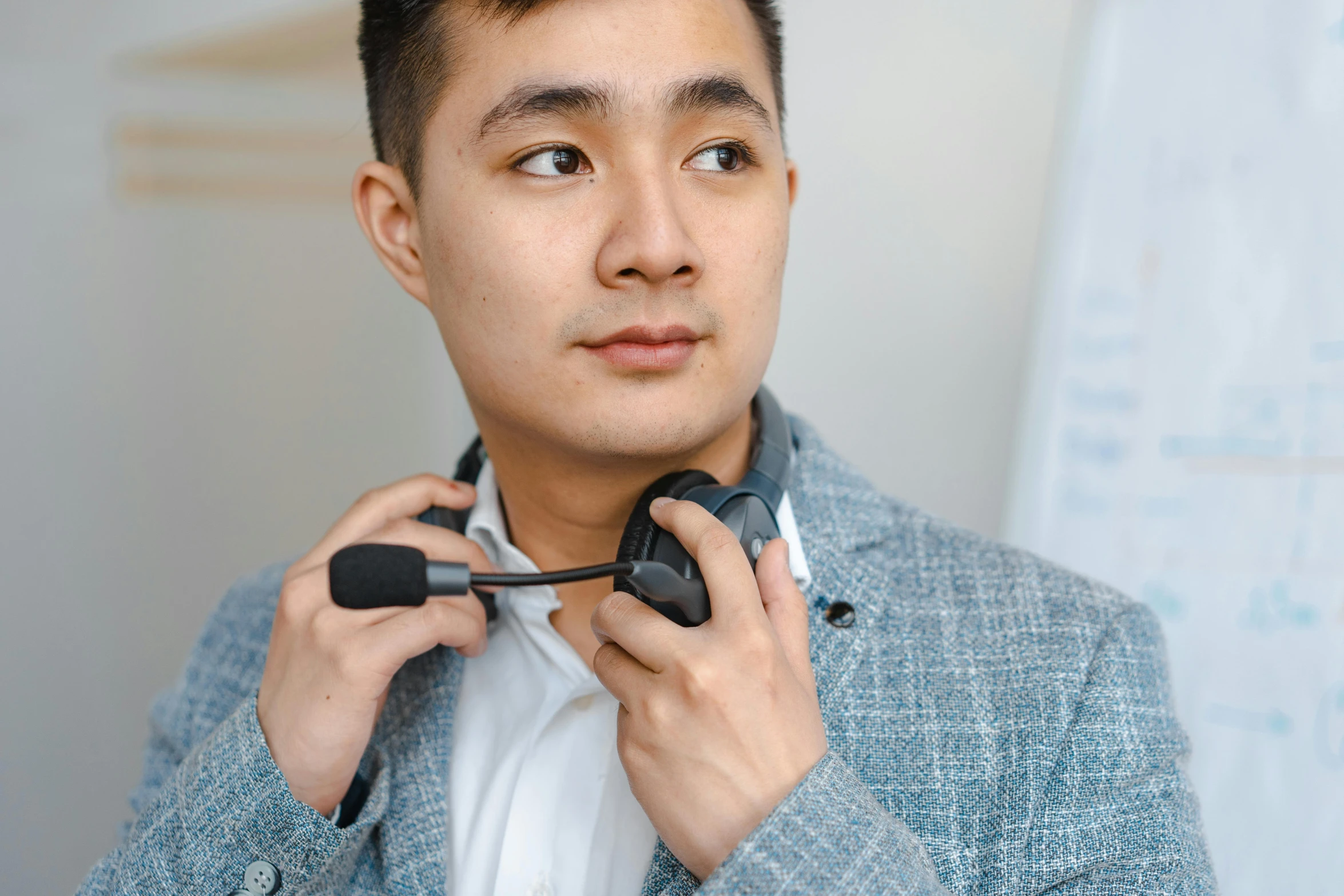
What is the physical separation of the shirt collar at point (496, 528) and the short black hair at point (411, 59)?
400 millimetres

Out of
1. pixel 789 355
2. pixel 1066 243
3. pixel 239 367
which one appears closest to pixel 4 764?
pixel 239 367

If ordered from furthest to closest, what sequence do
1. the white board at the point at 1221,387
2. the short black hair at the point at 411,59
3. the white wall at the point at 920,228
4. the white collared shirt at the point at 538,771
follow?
1. the white wall at the point at 920,228
2. the white board at the point at 1221,387
3. the short black hair at the point at 411,59
4. the white collared shirt at the point at 538,771

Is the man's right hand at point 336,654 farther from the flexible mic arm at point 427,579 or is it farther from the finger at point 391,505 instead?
the flexible mic arm at point 427,579

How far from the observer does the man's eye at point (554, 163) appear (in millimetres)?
1083

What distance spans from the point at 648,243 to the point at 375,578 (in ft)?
1.38

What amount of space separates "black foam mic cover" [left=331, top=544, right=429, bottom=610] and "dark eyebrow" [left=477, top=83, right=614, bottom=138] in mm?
481

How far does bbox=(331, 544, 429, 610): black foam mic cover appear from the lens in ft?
3.03

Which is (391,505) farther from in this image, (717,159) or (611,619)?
(717,159)

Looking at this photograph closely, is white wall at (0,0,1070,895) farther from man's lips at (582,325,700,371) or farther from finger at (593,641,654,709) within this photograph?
finger at (593,641,654,709)

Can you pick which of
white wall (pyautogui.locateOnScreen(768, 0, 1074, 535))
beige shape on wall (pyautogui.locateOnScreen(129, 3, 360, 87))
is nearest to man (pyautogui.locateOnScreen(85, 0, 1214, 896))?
white wall (pyautogui.locateOnScreen(768, 0, 1074, 535))

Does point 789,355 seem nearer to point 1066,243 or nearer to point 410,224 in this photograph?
point 1066,243

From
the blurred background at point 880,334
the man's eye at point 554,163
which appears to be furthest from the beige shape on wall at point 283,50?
the man's eye at point 554,163

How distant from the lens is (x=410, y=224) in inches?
50.3

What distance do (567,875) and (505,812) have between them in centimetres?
11
